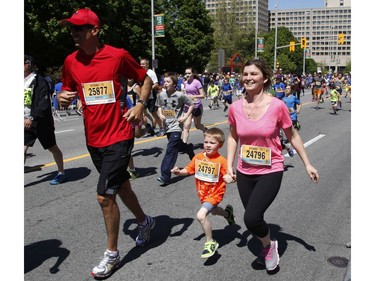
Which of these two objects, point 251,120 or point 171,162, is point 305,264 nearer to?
point 251,120

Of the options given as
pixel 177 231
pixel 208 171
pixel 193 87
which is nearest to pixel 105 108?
pixel 208 171

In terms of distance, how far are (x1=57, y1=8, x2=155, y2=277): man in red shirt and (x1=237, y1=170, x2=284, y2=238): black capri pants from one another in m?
1.14

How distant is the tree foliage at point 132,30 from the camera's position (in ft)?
85.0

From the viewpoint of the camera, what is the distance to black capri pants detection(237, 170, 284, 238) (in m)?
3.50

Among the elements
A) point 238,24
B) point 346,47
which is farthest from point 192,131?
point 346,47

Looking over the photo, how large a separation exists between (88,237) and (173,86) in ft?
10.4

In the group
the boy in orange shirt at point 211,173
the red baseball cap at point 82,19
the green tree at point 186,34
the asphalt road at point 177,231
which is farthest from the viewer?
the green tree at point 186,34

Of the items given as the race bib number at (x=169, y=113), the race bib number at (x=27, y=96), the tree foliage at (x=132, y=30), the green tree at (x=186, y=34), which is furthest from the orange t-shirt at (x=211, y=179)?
the green tree at (x=186, y=34)

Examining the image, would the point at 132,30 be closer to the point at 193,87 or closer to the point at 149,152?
the point at 193,87

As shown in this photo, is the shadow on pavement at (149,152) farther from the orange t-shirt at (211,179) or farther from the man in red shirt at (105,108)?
the man in red shirt at (105,108)

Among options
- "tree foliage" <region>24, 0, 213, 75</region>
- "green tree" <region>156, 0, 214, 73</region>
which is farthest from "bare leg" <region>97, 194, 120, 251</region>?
"green tree" <region>156, 0, 214, 73</region>

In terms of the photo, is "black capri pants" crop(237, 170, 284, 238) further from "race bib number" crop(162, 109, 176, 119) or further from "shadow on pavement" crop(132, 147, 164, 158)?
"shadow on pavement" crop(132, 147, 164, 158)

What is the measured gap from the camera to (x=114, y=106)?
3.60 metres
